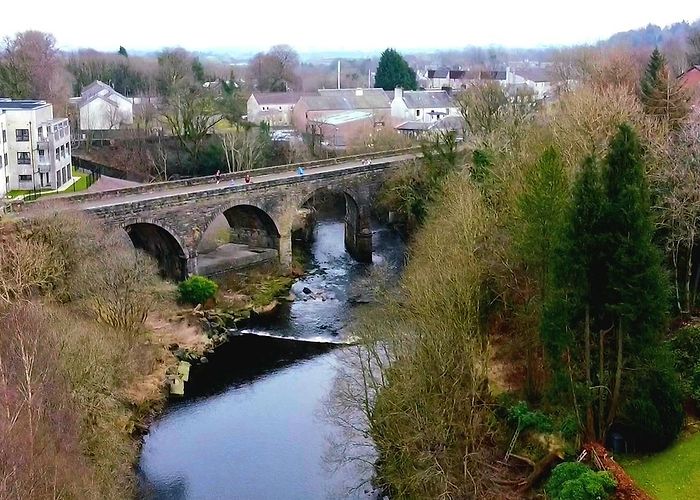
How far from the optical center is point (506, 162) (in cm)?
3312

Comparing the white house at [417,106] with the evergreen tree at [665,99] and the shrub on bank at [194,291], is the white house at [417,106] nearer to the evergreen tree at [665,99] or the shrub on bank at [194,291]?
the evergreen tree at [665,99]

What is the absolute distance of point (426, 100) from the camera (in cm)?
8725

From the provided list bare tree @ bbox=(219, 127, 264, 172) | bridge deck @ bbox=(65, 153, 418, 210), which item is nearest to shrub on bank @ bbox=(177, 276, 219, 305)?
bridge deck @ bbox=(65, 153, 418, 210)

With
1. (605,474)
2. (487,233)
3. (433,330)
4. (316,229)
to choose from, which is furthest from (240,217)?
(605,474)

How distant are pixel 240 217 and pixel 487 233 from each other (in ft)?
79.6

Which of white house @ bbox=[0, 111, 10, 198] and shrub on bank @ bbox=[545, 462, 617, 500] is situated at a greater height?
white house @ bbox=[0, 111, 10, 198]

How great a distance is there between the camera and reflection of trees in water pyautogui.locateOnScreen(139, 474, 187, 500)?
23.5 metres

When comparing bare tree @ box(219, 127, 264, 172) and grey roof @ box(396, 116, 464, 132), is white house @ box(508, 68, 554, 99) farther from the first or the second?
bare tree @ box(219, 127, 264, 172)

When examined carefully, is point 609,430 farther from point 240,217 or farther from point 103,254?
point 240,217

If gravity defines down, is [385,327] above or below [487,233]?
below

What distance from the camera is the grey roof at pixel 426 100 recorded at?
86.6 meters

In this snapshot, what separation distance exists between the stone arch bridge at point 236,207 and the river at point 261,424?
6.65m

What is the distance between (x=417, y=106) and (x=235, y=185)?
150 ft

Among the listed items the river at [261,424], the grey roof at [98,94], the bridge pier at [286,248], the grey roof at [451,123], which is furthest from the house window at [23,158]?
the grey roof at [451,123]
